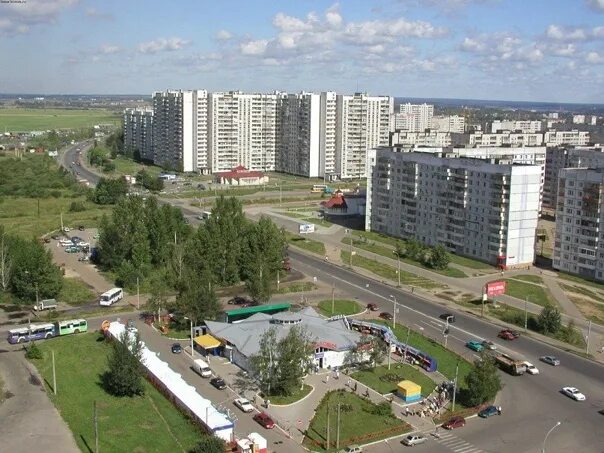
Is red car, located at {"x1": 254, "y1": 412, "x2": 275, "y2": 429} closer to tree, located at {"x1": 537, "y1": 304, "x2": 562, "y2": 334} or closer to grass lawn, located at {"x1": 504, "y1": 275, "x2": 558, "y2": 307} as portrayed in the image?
tree, located at {"x1": 537, "y1": 304, "x2": 562, "y2": 334}

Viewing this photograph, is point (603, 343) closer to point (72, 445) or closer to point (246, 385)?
point (246, 385)

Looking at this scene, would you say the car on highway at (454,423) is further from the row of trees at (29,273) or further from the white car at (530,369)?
the row of trees at (29,273)

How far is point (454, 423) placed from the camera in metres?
29.5

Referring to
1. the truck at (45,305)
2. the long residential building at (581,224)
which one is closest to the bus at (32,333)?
the truck at (45,305)

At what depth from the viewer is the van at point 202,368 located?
34625 millimetres

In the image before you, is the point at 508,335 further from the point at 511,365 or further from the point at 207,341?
the point at 207,341

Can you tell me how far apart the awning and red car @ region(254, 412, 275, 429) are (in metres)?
8.08

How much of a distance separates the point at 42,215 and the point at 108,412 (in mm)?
56099

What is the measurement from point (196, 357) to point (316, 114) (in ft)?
279

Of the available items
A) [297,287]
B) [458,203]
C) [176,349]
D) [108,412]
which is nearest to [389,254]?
[458,203]

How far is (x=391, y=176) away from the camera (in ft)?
237

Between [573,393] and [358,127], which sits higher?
[358,127]

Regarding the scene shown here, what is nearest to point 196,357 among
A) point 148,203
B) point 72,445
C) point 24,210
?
point 72,445

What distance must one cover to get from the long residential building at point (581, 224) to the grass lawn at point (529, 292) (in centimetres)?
606
